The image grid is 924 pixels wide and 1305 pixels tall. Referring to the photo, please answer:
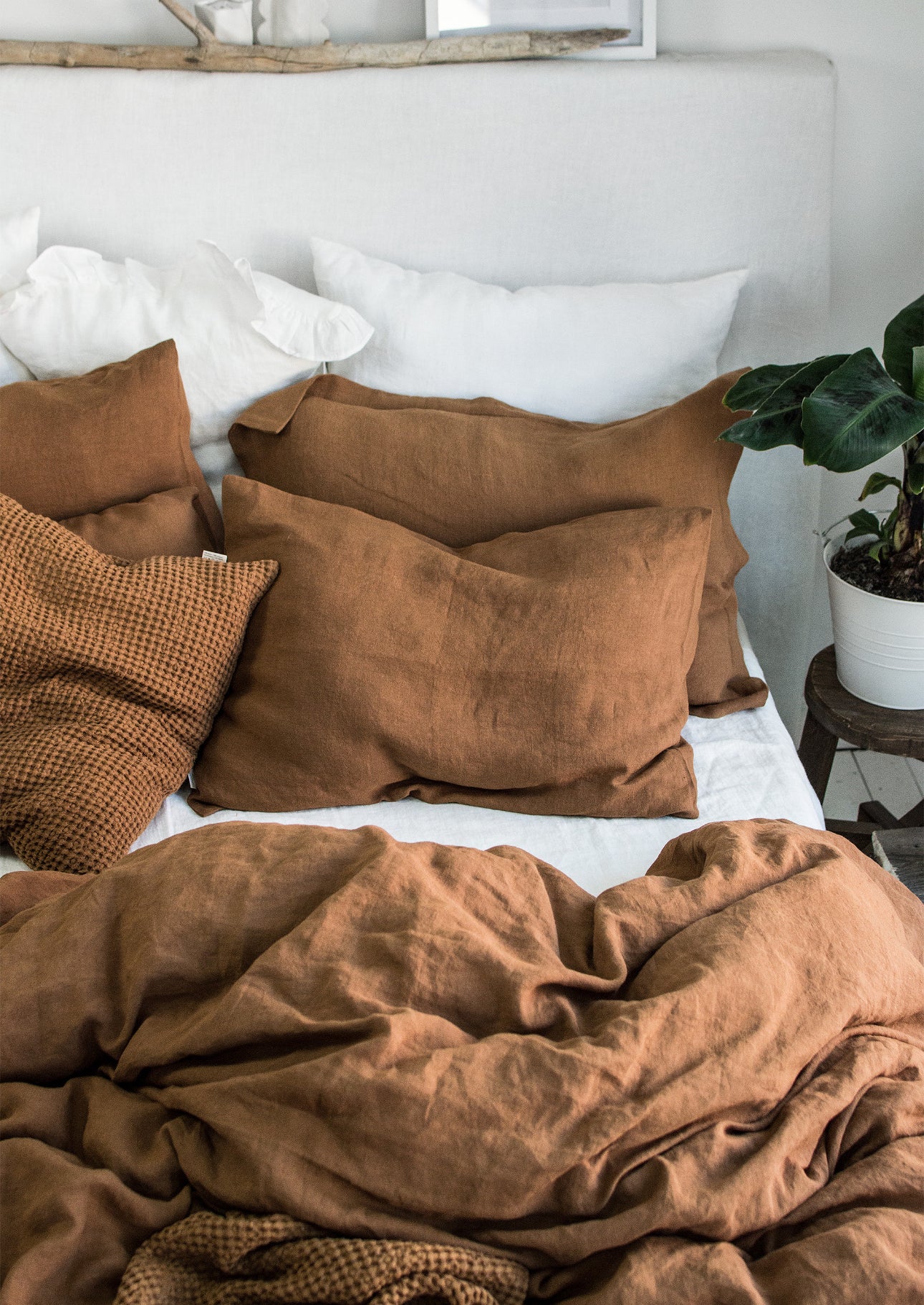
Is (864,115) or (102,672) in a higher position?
(864,115)

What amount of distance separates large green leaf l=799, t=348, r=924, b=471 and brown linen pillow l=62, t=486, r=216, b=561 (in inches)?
31.6

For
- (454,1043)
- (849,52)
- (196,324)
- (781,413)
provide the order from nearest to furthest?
(454,1043) → (781,413) → (196,324) → (849,52)

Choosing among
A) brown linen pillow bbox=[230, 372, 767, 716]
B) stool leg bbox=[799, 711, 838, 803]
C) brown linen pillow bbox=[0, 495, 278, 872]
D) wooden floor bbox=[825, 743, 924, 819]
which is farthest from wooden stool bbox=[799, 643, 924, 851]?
brown linen pillow bbox=[0, 495, 278, 872]

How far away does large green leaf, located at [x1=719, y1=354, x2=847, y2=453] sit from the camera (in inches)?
55.1

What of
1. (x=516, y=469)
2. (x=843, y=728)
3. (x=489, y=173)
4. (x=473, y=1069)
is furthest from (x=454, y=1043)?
(x=489, y=173)

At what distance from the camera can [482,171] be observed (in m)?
1.75

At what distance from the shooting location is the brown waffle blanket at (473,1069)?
2.64ft

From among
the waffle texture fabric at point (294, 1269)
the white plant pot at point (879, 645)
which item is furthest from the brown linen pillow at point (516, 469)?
the waffle texture fabric at point (294, 1269)

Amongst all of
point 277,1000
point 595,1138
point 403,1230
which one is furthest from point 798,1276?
point 277,1000

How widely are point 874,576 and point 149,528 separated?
3.33 feet

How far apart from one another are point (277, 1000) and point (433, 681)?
50 centimetres

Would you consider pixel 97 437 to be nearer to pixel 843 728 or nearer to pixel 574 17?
pixel 574 17

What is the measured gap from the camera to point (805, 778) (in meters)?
1.46

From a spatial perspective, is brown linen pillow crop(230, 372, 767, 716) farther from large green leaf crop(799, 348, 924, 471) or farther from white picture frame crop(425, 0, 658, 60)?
white picture frame crop(425, 0, 658, 60)
